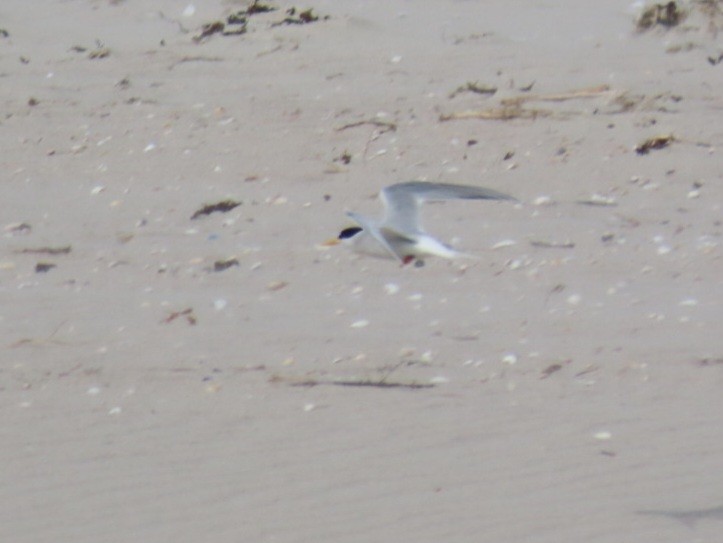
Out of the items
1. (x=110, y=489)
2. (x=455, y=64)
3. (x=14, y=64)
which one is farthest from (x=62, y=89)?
(x=110, y=489)

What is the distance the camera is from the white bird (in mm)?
5988

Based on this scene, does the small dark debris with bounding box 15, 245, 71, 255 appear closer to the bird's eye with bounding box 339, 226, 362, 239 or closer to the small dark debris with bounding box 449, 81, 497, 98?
the bird's eye with bounding box 339, 226, 362, 239

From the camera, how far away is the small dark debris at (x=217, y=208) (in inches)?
285

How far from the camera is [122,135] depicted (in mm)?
8648

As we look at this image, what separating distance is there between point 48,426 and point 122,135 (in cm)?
403

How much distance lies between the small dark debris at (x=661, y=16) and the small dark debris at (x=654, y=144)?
2.27 metres

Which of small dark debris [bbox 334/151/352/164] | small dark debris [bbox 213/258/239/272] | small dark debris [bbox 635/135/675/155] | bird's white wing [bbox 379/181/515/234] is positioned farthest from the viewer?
small dark debris [bbox 334/151/352/164]

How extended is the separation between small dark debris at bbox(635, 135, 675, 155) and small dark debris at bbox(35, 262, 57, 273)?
3019mm

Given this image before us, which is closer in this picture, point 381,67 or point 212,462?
point 212,462

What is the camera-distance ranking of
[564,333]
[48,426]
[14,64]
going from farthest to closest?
[14,64], [564,333], [48,426]

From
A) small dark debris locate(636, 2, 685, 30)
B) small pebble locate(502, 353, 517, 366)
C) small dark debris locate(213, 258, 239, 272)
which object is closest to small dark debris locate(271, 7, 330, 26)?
small dark debris locate(636, 2, 685, 30)

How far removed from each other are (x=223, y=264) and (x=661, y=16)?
4598 millimetres

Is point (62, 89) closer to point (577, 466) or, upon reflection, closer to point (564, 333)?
point (564, 333)

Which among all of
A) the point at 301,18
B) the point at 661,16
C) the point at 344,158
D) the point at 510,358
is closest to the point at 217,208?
the point at 344,158
